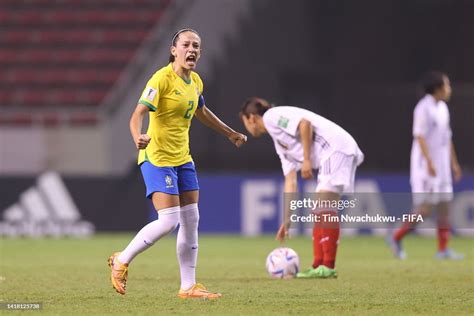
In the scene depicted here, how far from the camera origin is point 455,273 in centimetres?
994

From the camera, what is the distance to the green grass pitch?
23.2ft

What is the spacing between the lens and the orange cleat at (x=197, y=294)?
7.64 metres

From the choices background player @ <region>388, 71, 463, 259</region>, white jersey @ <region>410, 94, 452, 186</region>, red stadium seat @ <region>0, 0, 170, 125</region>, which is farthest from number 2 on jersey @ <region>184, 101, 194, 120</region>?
red stadium seat @ <region>0, 0, 170, 125</region>

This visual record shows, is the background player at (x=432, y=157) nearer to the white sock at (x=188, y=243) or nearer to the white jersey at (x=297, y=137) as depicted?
the white jersey at (x=297, y=137)

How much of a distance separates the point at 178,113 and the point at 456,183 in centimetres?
922

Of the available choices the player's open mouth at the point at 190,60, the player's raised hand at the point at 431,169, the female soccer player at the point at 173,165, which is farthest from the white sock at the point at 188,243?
the player's raised hand at the point at 431,169

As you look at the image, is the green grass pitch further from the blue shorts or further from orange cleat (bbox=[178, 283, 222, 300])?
the blue shorts

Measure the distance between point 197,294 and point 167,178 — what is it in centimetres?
84

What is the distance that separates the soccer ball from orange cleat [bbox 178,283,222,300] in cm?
175

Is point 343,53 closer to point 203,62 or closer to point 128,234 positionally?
point 203,62

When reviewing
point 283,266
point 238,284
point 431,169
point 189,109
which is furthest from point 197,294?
point 431,169

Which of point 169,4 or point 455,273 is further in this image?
point 169,4

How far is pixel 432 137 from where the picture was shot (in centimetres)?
1263

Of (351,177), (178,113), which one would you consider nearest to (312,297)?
(178,113)
